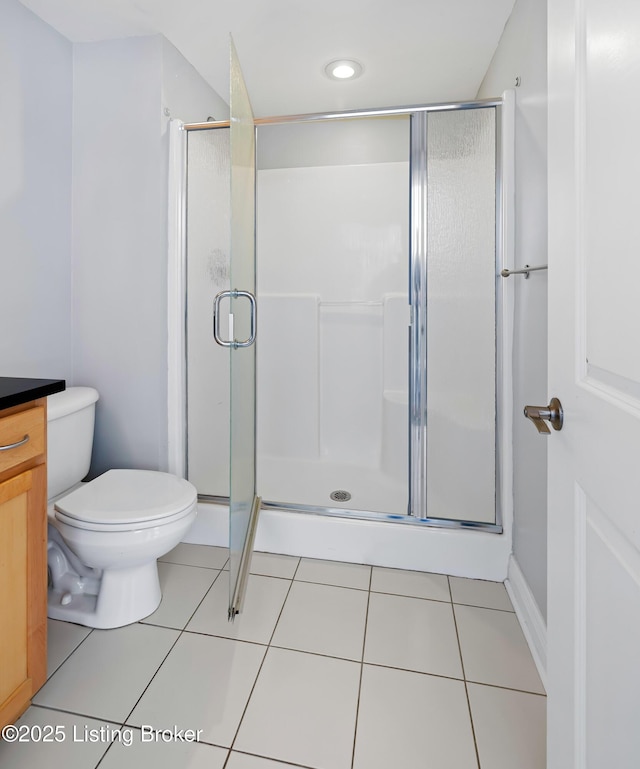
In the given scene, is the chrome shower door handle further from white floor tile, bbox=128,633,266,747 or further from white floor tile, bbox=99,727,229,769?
white floor tile, bbox=99,727,229,769

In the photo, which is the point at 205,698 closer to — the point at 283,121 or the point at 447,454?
the point at 447,454

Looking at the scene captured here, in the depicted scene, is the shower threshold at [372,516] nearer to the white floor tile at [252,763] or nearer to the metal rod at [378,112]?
the white floor tile at [252,763]

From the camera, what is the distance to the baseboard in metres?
1.37

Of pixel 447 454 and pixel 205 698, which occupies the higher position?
pixel 447 454

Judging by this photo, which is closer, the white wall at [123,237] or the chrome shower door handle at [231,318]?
the chrome shower door handle at [231,318]

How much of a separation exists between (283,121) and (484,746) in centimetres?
224

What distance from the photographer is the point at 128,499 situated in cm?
159

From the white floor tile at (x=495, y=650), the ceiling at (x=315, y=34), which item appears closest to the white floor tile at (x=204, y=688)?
the white floor tile at (x=495, y=650)

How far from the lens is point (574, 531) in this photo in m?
0.76

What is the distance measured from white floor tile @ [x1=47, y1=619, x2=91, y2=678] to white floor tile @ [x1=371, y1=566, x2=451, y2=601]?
1050 millimetres

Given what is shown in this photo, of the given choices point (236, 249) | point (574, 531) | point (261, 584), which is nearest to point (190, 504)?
point (261, 584)

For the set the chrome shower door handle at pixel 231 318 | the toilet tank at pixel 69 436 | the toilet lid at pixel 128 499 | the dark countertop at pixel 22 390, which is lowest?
the toilet lid at pixel 128 499

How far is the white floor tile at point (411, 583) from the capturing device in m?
1.75

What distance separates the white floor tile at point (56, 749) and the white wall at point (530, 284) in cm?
132
